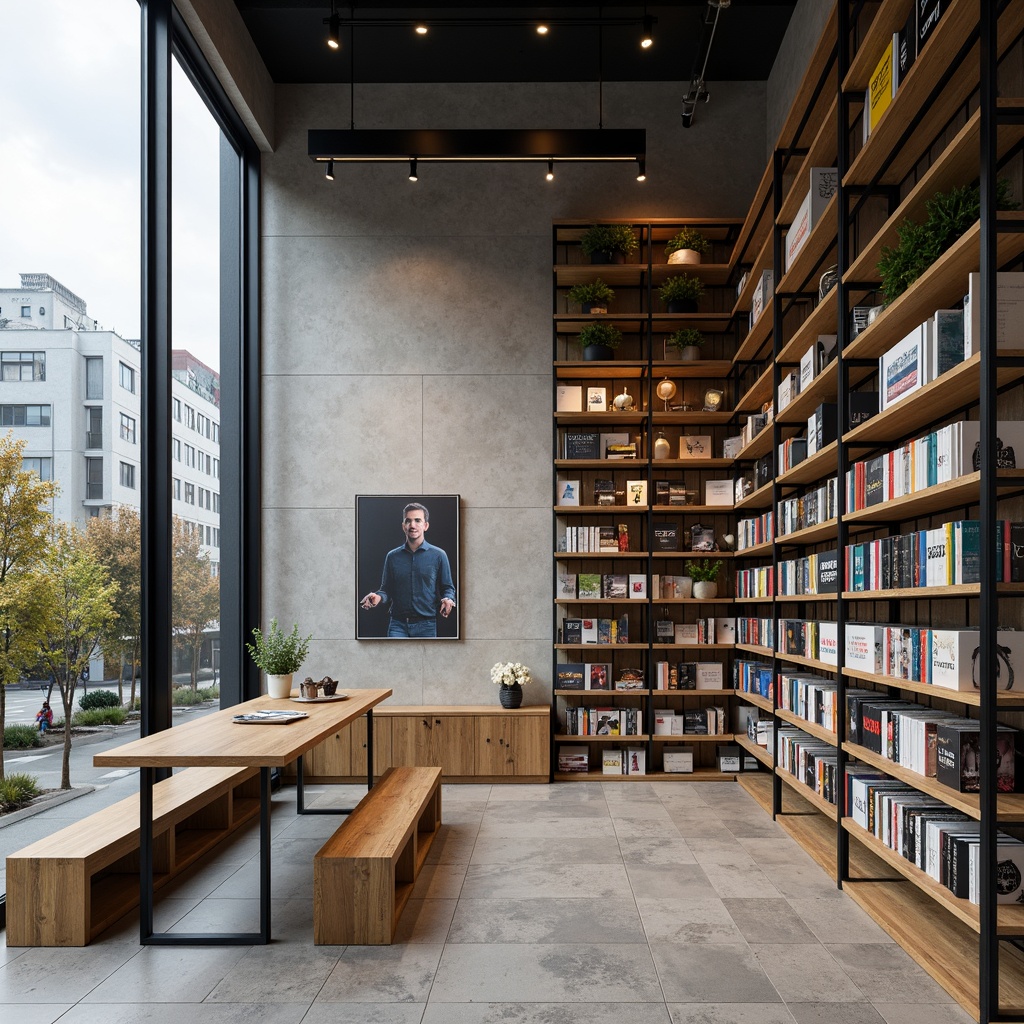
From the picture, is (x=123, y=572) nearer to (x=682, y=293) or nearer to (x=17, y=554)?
(x=17, y=554)

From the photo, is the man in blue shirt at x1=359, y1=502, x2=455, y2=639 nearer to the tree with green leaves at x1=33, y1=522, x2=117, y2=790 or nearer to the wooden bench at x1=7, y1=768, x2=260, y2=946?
the wooden bench at x1=7, y1=768, x2=260, y2=946

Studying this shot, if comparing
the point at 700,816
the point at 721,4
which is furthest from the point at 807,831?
the point at 721,4

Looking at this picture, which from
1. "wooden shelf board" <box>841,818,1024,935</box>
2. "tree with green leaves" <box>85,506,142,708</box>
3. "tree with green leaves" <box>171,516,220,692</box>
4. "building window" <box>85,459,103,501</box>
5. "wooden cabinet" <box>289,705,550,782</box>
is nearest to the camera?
"wooden shelf board" <box>841,818,1024,935</box>

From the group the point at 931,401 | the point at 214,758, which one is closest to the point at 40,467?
the point at 214,758

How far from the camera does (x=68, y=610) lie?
3924mm

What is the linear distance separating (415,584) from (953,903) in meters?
4.52

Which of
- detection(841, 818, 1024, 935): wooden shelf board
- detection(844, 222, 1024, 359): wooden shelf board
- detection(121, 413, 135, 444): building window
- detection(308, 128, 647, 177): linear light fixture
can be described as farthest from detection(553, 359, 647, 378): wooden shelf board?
detection(841, 818, 1024, 935): wooden shelf board

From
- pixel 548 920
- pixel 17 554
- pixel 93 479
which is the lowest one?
pixel 548 920

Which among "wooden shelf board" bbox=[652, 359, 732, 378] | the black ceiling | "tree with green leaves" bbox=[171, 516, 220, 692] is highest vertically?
the black ceiling

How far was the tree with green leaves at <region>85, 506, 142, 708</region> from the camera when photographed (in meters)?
4.22

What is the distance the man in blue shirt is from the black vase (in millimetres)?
715

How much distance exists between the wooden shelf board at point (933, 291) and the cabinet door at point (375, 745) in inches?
162

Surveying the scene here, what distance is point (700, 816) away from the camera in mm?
5410

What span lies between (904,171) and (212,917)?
457 centimetres
